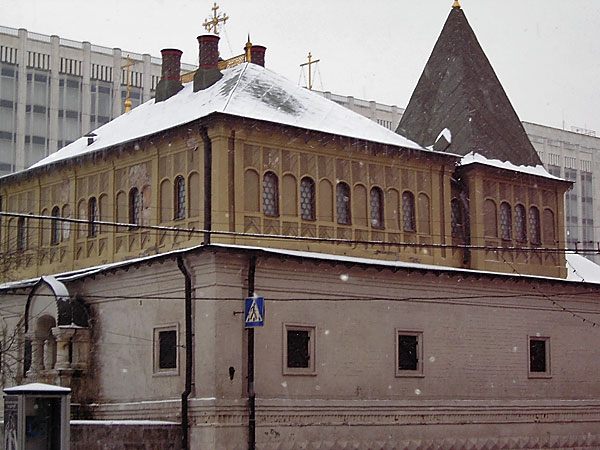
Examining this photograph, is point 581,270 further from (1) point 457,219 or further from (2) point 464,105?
(2) point 464,105

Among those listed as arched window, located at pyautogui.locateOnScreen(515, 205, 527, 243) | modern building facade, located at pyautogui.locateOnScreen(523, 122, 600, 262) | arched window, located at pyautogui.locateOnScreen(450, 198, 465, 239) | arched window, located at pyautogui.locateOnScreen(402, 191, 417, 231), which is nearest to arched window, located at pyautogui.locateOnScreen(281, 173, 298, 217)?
arched window, located at pyautogui.locateOnScreen(402, 191, 417, 231)

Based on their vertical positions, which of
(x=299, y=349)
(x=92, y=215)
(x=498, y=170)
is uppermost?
(x=498, y=170)

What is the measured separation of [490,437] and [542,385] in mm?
2892

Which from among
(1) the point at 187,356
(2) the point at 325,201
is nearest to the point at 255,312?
(1) the point at 187,356

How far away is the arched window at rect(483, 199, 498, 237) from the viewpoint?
1414 inches

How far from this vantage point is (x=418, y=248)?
3381 cm

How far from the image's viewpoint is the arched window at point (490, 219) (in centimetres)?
3591

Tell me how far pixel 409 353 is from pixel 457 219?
5.32 m

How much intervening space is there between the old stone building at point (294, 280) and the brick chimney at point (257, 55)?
1.7 inches

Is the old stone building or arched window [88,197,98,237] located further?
arched window [88,197,98,237]

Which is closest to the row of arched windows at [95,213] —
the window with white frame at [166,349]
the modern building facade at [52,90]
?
the window with white frame at [166,349]

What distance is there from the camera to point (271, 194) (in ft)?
102

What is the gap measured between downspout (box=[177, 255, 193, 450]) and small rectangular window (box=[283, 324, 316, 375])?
7.73ft

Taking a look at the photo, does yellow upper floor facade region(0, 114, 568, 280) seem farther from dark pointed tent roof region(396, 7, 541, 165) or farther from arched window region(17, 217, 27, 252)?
dark pointed tent roof region(396, 7, 541, 165)
